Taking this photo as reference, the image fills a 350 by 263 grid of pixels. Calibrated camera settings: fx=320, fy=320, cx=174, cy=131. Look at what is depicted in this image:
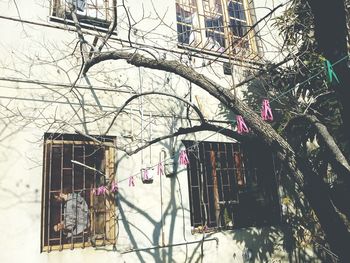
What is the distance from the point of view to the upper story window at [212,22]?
24.9ft

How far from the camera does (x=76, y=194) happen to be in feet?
17.6

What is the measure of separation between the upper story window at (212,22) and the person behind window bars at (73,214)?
4102 mm

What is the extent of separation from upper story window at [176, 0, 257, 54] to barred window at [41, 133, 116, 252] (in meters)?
3.38

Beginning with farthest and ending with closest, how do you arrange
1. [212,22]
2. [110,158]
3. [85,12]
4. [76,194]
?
[212,22] < [85,12] < [110,158] < [76,194]

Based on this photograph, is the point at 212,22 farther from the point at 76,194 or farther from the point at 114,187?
the point at 76,194

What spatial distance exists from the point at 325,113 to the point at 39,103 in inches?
209

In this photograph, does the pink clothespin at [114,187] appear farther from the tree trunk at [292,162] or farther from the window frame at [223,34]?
the window frame at [223,34]

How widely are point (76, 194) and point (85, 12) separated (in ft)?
11.6

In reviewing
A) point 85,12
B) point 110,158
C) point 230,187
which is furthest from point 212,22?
point 110,158

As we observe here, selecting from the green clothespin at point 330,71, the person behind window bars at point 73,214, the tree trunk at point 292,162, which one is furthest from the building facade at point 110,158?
the green clothespin at point 330,71

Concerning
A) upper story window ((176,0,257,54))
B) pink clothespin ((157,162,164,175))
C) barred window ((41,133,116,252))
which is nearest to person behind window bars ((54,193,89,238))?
barred window ((41,133,116,252))

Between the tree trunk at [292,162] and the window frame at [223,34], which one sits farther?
the window frame at [223,34]

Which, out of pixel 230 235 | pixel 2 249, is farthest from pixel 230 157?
pixel 2 249

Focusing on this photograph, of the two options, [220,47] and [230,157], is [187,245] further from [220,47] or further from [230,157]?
[220,47]
